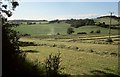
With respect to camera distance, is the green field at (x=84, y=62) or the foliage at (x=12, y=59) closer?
the foliage at (x=12, y=59)

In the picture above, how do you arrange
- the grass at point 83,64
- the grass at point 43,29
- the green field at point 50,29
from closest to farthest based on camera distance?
1. the grass at point 83,64
2. the green field at point 50,29
3. the grass at point 43,29

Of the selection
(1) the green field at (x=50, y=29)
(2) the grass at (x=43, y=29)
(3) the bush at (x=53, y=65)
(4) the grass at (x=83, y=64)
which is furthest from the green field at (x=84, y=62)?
(2) the grass at (x=43, y=29)

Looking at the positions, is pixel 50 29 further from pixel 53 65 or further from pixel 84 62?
pixel 53 65

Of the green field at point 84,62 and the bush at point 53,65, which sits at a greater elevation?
the bush at point 53,65

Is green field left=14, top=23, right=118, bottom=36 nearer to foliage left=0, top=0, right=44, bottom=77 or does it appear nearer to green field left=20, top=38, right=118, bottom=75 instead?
green field left=20, top=38, right=118, bottom=75

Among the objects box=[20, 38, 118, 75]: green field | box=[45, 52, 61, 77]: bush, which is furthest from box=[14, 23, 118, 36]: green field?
box=[45, 52, 61, 77]: bush

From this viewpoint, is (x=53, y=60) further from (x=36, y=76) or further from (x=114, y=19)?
(x=114, y=19)

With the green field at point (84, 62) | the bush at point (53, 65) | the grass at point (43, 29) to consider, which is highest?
the bush at point (53, 65)

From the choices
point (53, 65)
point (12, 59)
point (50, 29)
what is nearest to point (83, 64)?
point (53, 65)

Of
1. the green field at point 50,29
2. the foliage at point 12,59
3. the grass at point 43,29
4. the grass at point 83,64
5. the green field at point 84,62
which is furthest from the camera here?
the grass at point 43,29

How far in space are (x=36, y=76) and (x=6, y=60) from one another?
1.76m

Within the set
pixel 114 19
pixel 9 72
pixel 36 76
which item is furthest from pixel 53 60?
pixel 114 19

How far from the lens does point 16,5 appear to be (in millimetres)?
17344

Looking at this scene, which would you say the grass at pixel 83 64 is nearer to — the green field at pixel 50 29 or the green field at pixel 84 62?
the green field at pixel 84 62
